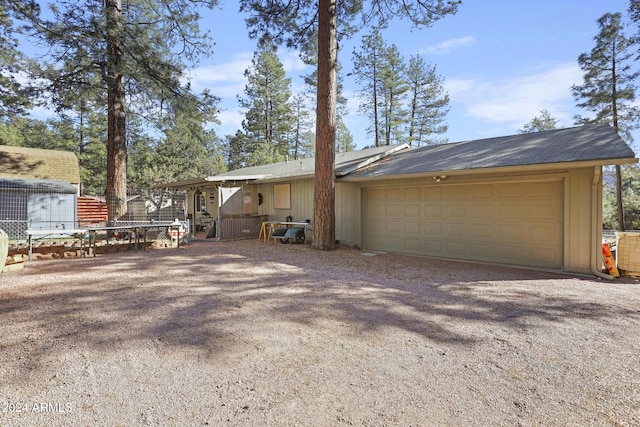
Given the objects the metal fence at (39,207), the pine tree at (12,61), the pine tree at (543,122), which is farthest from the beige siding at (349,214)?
the pine tree at (543,122)

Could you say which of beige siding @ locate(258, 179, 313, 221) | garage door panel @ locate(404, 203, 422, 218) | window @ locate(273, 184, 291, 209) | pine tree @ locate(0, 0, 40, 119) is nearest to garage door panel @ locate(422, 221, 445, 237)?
garage door panel @ locate(404, 203, 422, 218)

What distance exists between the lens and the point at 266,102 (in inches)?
1083

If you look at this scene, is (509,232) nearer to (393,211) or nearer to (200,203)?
(393,211)

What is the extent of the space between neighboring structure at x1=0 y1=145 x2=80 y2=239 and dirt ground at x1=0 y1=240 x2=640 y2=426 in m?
9.39

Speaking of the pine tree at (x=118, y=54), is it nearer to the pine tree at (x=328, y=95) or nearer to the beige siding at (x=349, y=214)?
the pine tree at (x=328, y=95)

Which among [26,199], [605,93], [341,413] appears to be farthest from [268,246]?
[605,93]

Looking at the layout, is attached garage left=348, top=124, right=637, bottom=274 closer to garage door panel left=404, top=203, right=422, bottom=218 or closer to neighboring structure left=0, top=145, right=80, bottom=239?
garage door panel left=404, top=203, right=422, bottom=218

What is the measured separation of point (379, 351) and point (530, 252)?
574 centimetres

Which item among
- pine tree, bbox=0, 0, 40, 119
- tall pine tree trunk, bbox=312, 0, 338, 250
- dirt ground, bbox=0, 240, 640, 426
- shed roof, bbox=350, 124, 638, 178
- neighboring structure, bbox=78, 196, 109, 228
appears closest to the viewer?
dirt ground, bbox=0, 240, 640, 426

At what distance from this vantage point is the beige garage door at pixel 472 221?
6.77 metres

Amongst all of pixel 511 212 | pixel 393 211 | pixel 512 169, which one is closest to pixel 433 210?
pixel 393 211

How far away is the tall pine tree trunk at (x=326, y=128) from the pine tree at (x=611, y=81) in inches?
579

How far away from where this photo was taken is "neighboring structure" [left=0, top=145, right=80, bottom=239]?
40.1ft

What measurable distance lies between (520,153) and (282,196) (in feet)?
25.8
